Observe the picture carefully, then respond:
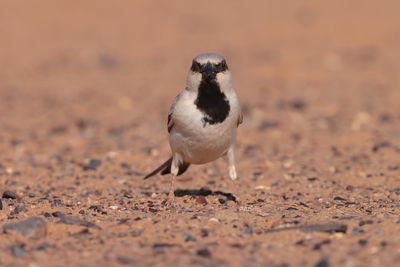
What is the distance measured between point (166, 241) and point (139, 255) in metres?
0.42

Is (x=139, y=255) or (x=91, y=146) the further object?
(x=91, y=146)

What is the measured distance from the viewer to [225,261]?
5.73 meters

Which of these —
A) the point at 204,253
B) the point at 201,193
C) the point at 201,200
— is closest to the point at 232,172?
the point at 201,193

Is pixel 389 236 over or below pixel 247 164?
below

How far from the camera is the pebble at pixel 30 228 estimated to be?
6.32 metres

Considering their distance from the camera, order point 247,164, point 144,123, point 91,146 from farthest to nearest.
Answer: point 144,123
point 91,146
point 247,164

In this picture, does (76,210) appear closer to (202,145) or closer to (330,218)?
(202,145)

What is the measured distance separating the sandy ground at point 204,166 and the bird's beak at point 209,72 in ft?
3.64

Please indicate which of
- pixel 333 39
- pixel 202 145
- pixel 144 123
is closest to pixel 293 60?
pixel 333 39

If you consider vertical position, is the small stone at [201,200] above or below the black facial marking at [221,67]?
below

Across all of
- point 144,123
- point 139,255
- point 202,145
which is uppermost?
point 144,123

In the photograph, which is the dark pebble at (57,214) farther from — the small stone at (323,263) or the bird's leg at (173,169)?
the small stone at (323,263)

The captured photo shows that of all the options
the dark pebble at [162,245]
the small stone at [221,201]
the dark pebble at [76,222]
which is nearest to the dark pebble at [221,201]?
the small stone at [221,201]

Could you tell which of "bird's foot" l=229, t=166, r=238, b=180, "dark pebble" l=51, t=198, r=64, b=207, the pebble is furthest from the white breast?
the pebble
